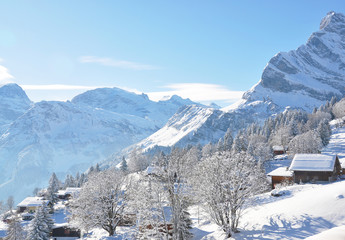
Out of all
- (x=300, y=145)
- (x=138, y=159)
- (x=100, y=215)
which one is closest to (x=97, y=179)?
(x=100, y=215)

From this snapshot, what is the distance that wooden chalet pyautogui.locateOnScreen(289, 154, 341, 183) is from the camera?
44.5 meters

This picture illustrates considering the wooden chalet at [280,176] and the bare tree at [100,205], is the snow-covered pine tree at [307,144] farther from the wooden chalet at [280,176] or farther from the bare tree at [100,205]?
the bare tree at [100,205]

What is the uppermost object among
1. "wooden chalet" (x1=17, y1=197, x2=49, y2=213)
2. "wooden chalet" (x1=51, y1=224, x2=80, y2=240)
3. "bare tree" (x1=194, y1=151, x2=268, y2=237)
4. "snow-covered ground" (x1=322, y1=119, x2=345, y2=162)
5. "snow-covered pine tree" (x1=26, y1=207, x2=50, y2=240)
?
"bare tree" (x1=194, y1=151, x2=268, y2=237)

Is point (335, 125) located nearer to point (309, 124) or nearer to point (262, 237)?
point (309, 124)

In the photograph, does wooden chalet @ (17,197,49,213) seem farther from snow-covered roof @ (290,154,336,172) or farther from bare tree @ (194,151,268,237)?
snow-covered roof @ (290,154,336,172)

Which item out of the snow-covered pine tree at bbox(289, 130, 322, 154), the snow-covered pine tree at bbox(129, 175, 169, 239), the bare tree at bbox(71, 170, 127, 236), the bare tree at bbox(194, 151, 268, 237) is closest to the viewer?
the bare tree at bbox(194, 151, 268, 237)

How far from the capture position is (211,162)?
83.5ft

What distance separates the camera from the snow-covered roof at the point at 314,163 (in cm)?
4456

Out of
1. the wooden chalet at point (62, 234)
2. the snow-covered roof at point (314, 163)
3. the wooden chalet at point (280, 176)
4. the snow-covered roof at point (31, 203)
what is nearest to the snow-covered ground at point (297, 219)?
the snow-covered roof at point (314, 163)

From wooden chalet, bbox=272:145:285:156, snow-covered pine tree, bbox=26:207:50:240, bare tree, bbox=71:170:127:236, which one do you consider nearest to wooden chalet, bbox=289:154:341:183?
bare tree, bbox=71:170:127:236

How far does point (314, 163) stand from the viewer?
46344 mm

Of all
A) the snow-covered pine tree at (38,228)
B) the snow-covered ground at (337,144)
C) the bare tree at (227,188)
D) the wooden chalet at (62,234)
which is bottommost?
the wooden chalet at (62,234)

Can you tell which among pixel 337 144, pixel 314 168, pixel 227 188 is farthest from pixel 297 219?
pixel 337 144

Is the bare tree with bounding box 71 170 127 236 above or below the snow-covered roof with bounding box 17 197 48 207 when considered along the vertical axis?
above
